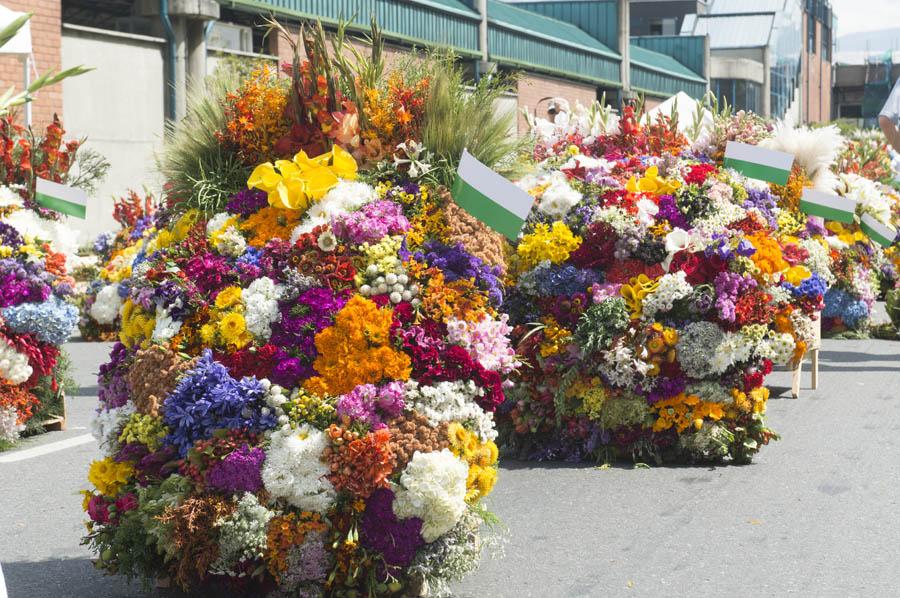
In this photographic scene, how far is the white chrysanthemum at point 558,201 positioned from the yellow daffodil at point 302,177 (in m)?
2.29

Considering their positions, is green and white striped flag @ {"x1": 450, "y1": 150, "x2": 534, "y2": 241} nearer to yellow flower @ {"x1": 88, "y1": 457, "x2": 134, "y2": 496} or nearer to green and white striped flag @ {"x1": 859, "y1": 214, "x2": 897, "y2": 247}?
yellow flower @ {"x1": 88, "y1": 457, "x2": 134, "y2": 496}

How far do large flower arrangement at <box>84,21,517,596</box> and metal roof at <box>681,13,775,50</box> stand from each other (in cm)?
5561

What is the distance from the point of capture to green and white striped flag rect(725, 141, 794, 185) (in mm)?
8023

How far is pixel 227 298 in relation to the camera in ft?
16.1

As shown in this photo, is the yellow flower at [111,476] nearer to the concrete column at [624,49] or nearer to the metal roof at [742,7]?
the concrete column at [624,49]

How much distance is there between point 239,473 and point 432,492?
699 mm

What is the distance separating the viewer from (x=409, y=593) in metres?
4.61

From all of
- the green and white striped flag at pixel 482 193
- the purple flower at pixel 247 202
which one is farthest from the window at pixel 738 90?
the purple flower at pixel 247 202

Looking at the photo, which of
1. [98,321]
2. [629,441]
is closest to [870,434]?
[629,441]

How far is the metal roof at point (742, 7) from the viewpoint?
59344 millimetres

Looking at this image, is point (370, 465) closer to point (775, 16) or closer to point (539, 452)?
point (539, 452)

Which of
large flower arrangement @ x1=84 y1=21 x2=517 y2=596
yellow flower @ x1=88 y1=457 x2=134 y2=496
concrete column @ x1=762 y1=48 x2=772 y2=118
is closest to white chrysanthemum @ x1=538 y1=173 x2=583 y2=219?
large flower arrangement @ x1=84 y1=21 x2=517 y2=596

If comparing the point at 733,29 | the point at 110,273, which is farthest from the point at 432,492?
the point at 733,29

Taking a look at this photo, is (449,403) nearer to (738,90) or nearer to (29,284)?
(29,284)
